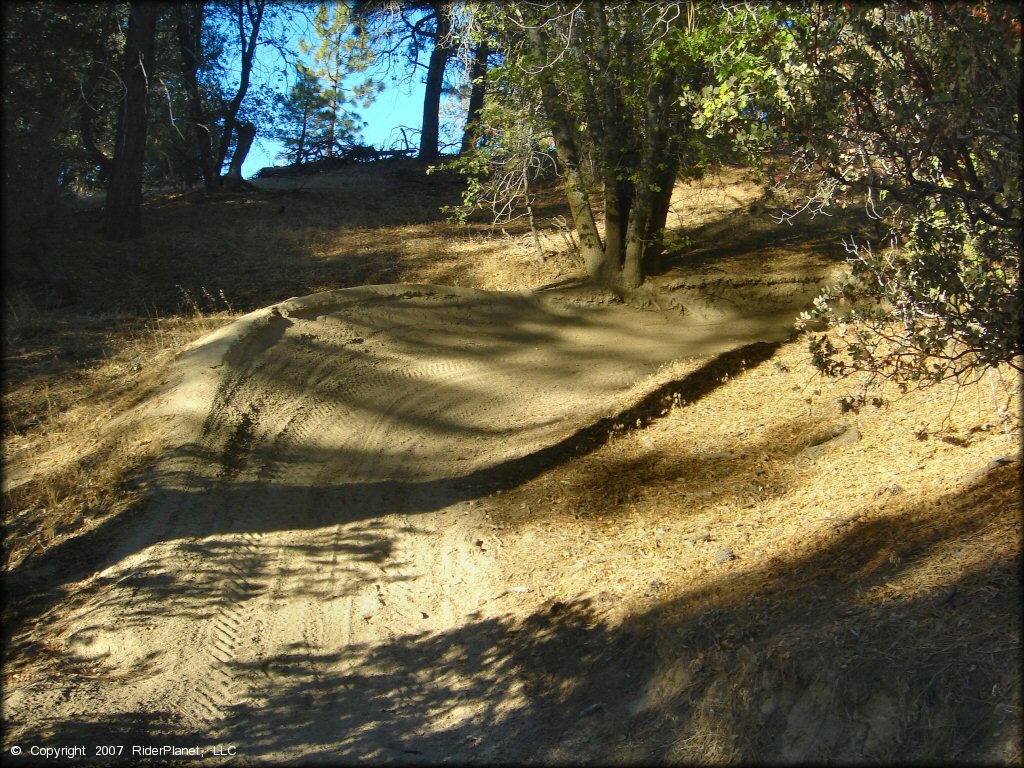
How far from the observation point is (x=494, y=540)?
6969 mm

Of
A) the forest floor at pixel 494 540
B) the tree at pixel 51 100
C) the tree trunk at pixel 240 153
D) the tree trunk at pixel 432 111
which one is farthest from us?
the tree trunk at pixel 432 111

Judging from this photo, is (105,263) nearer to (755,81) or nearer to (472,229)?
(472,229)

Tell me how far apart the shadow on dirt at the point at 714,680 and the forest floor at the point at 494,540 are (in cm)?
2

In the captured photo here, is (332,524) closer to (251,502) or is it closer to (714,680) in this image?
(251,502)

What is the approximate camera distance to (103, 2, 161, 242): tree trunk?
1617 cm

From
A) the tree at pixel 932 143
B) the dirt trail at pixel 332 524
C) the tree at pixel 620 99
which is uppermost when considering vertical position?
the tree at pixel 620 99

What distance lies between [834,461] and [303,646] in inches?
170

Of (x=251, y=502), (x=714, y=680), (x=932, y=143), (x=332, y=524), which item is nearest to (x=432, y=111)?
(x=251, y=502)

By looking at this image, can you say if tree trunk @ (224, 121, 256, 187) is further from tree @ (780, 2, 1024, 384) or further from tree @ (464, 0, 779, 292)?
A: tree @ (780, 2, 1024, 384)

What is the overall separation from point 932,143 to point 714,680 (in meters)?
3.01

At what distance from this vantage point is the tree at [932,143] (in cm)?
436

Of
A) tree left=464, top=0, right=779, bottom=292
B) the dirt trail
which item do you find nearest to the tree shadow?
the dirt trail

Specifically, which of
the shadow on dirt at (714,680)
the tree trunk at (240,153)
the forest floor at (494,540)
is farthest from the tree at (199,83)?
the shadow on dirt at (714,680)

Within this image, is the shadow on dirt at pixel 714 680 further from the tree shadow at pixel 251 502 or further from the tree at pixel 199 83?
the tree at pixel 199 83
